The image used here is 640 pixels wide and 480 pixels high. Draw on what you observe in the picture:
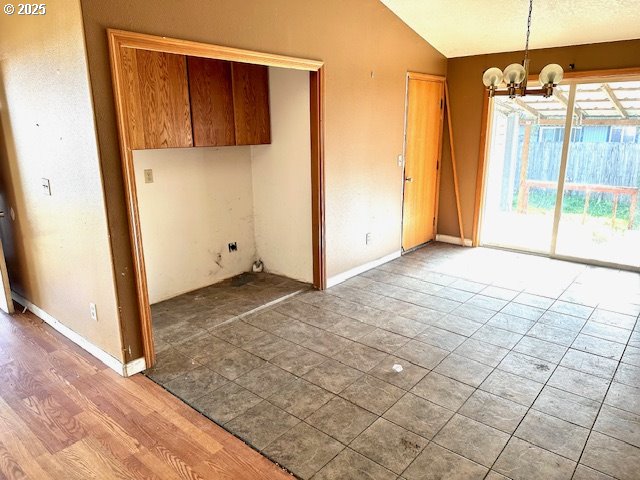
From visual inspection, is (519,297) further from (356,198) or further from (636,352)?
(356,198)

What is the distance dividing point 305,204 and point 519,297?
7.36 ft

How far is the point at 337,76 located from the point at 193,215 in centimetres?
191

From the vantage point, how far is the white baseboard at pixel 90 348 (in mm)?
2887

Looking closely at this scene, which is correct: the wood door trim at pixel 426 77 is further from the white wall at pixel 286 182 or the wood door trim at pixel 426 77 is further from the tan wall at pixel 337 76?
the white wall at pixel 286 182

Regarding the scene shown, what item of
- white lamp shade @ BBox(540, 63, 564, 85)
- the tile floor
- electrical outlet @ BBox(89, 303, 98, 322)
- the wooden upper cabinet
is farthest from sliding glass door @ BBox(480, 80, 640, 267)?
electrical outlet @ BBox(89, 303, 98, 322)

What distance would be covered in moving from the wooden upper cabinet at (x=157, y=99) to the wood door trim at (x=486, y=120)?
11.9 feet

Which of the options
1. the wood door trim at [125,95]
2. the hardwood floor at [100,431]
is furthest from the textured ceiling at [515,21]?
the hardwood floor at [100,431]

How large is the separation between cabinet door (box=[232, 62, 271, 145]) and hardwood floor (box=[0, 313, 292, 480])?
7.84 ft

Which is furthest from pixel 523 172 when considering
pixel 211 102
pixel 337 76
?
pixel 211 102

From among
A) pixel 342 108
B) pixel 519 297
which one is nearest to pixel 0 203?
pixel 342 108

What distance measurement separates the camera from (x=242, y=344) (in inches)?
130

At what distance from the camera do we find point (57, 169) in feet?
9.64

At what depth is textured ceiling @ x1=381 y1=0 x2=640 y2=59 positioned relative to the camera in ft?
13.1

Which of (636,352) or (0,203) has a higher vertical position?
(0,203)
